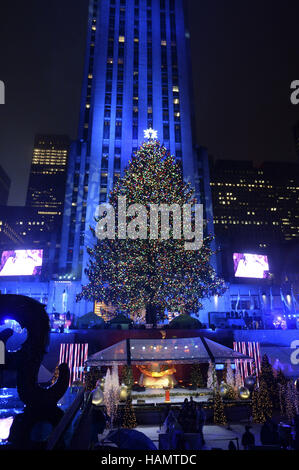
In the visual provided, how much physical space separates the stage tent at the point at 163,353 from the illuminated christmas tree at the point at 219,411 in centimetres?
156

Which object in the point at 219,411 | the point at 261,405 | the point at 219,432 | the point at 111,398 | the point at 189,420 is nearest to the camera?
the point at 189,420

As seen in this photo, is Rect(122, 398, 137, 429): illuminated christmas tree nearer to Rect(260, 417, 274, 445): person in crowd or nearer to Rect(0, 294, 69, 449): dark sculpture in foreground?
Rect(260, 417, 274, 445): person in crowd

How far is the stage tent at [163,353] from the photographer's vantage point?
43.9 feet

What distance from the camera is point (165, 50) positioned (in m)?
51.6

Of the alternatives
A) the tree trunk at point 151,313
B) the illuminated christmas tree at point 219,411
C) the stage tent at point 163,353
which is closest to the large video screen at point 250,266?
the tree trunk at point 151,313

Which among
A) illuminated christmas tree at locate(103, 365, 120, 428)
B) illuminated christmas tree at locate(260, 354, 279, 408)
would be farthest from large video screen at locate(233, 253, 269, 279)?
illuminated christmas tree at locate(103, 365, 120, 428)

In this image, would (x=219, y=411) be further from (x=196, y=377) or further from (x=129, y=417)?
(x=196, y=377)

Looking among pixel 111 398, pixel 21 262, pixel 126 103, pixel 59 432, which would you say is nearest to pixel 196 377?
pixel 111 398

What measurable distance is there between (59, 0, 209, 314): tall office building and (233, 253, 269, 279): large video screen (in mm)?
14295

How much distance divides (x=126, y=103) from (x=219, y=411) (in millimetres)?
46165

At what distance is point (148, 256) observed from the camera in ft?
85.0
